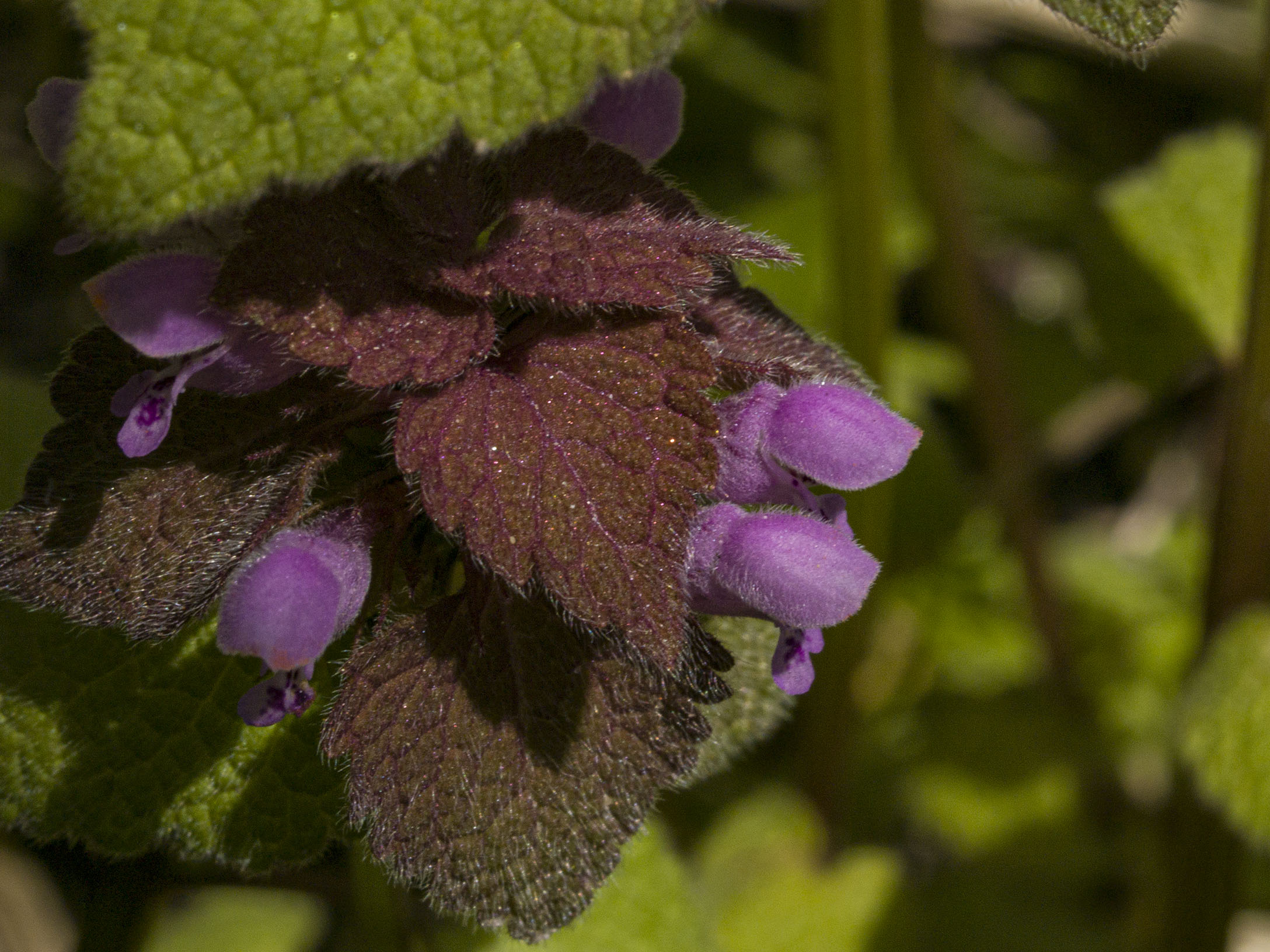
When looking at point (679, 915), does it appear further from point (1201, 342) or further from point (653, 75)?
point (1201, 342)

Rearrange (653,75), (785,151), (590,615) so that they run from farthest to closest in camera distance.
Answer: (785,151) < (653,75) < (590,615)

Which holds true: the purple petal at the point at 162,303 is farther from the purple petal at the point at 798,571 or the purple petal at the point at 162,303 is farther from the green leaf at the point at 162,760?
the purple petal at the point at 798,571

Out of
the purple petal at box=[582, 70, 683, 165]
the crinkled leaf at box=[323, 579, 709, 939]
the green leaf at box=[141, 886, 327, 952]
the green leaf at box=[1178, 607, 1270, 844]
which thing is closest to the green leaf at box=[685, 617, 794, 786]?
the crinkled leaf at box=[323, 579, 709, 939]

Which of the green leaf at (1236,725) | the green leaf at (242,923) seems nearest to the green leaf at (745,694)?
the green leaf at (1236,725)

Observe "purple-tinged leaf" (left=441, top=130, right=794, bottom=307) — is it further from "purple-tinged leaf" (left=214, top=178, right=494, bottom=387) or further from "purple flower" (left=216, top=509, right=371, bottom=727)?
"purple flower" (left=216, top=509, right=371, bottom=727)

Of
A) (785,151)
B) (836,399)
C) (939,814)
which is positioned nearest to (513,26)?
(836,399)
